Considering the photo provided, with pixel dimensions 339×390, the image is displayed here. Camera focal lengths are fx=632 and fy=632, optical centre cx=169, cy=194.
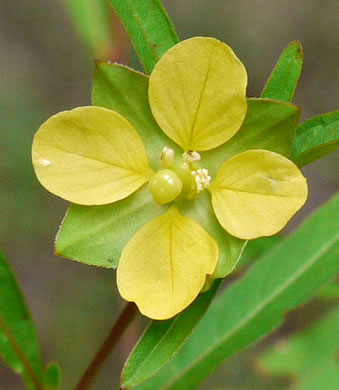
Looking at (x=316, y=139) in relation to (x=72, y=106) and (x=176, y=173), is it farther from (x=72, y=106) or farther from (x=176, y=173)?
(x=72, y=106)

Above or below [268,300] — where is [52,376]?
above

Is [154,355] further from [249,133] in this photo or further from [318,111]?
[318,111]

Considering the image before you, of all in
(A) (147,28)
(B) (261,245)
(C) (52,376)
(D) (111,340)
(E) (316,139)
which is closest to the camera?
(E) (316,139)

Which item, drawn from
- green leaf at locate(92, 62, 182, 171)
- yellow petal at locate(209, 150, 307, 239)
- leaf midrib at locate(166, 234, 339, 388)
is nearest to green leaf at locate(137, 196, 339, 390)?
leaf midrib at locate(166, 234, 339, 388)

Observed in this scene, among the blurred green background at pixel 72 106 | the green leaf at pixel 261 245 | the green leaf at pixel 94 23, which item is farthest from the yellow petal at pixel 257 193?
the blurred green background at pixel 72 106

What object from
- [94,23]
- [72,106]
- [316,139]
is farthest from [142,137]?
[72,106]
